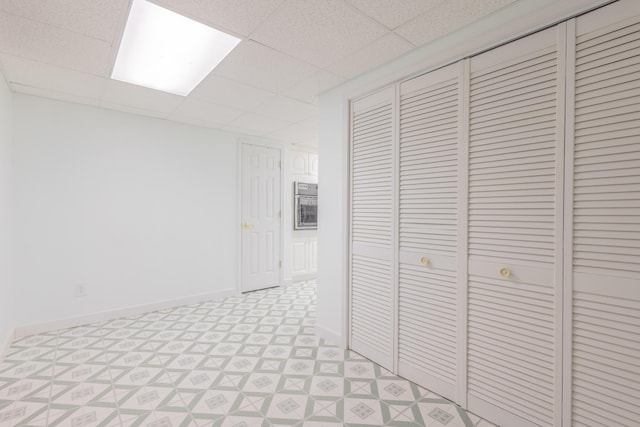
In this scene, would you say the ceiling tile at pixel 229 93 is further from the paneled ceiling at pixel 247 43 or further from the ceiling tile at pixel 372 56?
the ceiling tile at pixel 372 56

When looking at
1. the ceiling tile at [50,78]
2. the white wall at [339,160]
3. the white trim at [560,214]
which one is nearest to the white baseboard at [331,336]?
the white wall at [339,160]

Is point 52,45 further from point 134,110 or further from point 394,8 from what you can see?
point 394,8

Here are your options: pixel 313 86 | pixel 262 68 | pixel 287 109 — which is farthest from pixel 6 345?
pixel 313 86

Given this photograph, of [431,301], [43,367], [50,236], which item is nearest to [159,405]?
[43,367]

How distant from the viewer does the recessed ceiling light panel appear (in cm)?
196

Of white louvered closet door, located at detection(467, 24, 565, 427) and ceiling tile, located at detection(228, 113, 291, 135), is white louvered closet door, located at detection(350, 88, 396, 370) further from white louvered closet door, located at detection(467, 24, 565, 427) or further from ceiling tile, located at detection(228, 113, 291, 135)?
ceiling tile, located at detection(228, 113, 291, 135)

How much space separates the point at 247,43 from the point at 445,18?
1.27 m

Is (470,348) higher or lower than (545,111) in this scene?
lower

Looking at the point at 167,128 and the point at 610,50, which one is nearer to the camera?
the point at 610,50

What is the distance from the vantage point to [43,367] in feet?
7.81

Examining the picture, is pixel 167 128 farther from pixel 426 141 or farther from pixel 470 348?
pixel 470 348

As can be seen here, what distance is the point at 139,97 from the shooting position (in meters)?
3.04

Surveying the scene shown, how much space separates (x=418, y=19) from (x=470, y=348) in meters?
2.04

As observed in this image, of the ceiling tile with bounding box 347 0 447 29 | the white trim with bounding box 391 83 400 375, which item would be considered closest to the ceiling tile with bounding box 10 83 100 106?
the ceiling tile with bounding box 347 0 447 29
